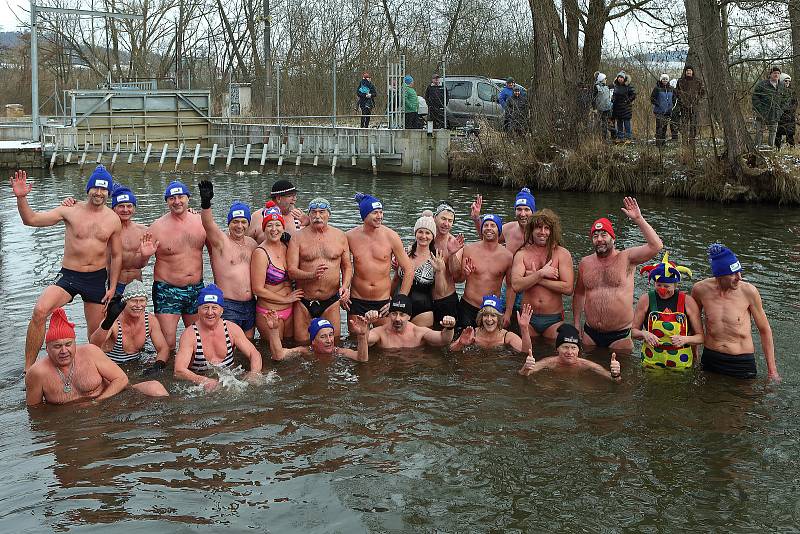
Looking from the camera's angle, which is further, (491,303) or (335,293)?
(335,293)

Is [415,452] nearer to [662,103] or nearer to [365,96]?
[662,103]

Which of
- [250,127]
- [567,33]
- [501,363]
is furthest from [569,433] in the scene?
[250,127]

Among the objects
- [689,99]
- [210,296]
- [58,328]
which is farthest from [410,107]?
[58,328]

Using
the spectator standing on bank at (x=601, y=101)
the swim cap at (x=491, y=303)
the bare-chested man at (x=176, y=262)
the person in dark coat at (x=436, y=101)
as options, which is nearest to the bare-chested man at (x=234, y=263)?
the bare-chested man at (x=176, y=262)

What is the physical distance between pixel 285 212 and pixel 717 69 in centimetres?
1324

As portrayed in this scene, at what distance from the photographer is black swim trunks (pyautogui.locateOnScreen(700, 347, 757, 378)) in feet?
26.7

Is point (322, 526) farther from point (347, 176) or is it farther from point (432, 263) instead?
point (347, 176)

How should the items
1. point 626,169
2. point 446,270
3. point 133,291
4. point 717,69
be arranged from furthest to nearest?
point 626,169, point 717,69, point 446,270, point 133,291

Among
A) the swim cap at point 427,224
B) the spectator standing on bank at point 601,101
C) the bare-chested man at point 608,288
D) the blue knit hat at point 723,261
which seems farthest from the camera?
the spectator standing on bank at point 601,101

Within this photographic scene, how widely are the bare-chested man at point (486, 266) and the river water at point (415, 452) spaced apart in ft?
2.28

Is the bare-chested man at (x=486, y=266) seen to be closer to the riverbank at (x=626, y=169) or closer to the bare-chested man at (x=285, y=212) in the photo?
the bare-chested man at (x=285, y=212)

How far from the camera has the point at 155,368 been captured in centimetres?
866

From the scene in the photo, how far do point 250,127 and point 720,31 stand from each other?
56.5 ft

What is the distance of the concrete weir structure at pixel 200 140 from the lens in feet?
88.7
